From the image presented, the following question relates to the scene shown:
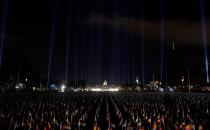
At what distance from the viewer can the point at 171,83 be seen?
474 feet

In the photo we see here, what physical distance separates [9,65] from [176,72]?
253 ft

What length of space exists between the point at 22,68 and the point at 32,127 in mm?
102987

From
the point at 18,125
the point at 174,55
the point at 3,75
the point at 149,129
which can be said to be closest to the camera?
the point at 149,129

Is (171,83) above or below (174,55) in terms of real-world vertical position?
below

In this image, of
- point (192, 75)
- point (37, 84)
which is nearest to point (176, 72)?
point (192, 75)

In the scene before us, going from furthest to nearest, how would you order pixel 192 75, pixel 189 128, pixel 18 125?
pixel 192 75
pixel 18 125
pixel 189 128

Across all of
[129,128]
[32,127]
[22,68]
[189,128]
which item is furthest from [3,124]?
[22,68]

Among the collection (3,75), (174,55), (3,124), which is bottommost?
(3,124)

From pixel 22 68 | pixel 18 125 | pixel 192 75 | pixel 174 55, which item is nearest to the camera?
pixel 18 125

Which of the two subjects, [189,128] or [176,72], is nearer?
[189,128]

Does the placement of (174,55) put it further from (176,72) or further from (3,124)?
(3,124)

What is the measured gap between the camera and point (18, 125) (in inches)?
626

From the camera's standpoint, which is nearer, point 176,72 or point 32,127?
point 32,127

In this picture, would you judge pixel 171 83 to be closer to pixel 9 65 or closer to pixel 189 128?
pixel 9 65
